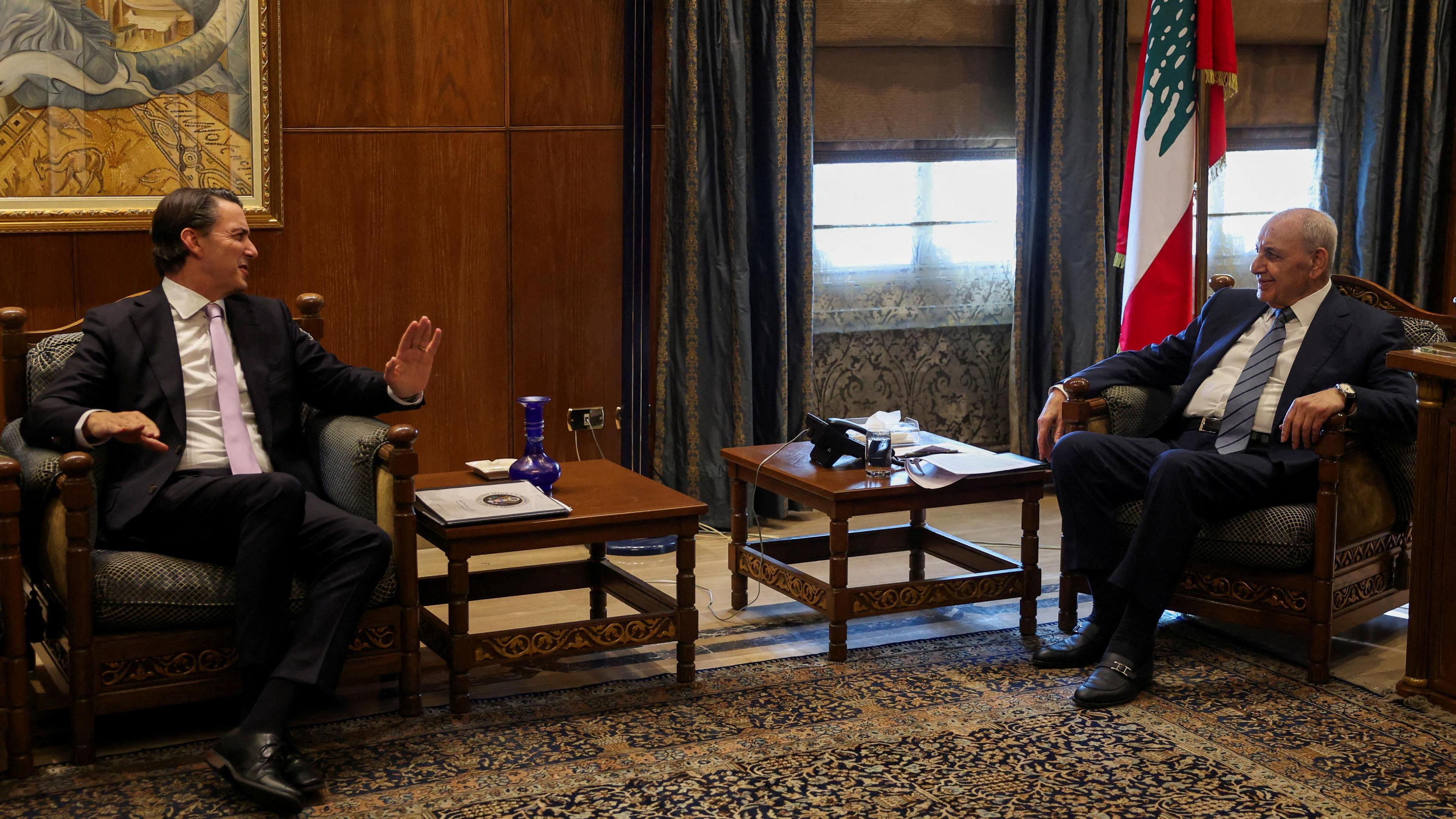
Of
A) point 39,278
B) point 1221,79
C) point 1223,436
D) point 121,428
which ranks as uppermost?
point 1221,79

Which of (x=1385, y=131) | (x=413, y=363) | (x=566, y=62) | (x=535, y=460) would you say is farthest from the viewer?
(x=1385, y=131)

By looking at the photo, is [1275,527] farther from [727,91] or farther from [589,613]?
[727,91]

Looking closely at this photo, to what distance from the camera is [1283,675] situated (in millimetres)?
3420

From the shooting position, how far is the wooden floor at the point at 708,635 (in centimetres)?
307

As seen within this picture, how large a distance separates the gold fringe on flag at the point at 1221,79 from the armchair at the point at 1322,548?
1.42 m

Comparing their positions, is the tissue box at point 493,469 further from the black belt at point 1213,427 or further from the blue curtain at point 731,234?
the black belt at point 1213,427

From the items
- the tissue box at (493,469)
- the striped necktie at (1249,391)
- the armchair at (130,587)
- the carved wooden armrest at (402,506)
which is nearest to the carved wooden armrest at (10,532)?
the armchair at (130,587)

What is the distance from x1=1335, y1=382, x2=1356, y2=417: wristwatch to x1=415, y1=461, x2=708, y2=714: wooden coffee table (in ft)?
5.12

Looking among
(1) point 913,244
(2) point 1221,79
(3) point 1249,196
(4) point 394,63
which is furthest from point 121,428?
(3) point 1249,196

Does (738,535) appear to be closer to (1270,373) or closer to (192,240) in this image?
(1270,373)

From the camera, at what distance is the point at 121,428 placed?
9.09ft

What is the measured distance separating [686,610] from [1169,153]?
265 centimetres

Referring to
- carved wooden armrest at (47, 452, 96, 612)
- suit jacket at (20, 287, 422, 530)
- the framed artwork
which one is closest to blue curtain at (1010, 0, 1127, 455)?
the framed artwork

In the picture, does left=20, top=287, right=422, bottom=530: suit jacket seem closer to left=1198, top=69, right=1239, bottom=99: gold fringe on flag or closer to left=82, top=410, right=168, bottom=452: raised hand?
left=82, top=410, right=168, bottom=452: raised hand
